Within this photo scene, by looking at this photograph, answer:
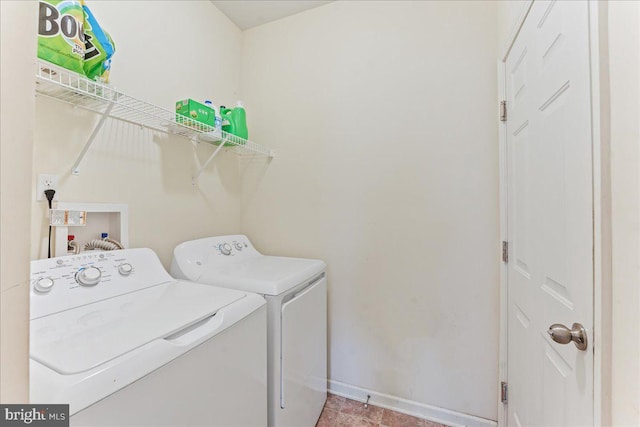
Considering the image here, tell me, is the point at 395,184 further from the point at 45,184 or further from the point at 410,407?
the point at 45,184

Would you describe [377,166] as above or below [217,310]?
above

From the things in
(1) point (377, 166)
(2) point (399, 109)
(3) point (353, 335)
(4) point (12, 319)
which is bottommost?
(3) point (353, 335)

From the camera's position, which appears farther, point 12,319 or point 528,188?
point 528,188

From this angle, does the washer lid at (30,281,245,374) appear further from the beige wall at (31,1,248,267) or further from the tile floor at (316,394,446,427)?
the tile floor at (316,394,446,427)

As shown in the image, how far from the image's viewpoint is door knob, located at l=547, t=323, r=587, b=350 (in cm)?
69

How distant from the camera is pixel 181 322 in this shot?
81 centimetres

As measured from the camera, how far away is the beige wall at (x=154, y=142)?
1135 millimetres

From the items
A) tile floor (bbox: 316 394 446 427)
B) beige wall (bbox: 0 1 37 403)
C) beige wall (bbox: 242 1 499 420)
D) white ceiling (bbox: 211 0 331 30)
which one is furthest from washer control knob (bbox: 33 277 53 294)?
white ceiling (bbox: 211 0 331 30)

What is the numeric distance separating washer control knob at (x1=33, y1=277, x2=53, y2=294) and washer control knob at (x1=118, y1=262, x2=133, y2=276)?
0.74 feet

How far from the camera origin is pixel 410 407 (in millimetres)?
1704

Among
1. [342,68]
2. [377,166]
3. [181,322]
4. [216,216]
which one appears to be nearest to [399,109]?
[377,166]

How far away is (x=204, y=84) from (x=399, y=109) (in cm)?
137


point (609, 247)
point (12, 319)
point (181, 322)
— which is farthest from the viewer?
point (181, 322)

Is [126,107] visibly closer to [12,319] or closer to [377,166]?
[12,319]
